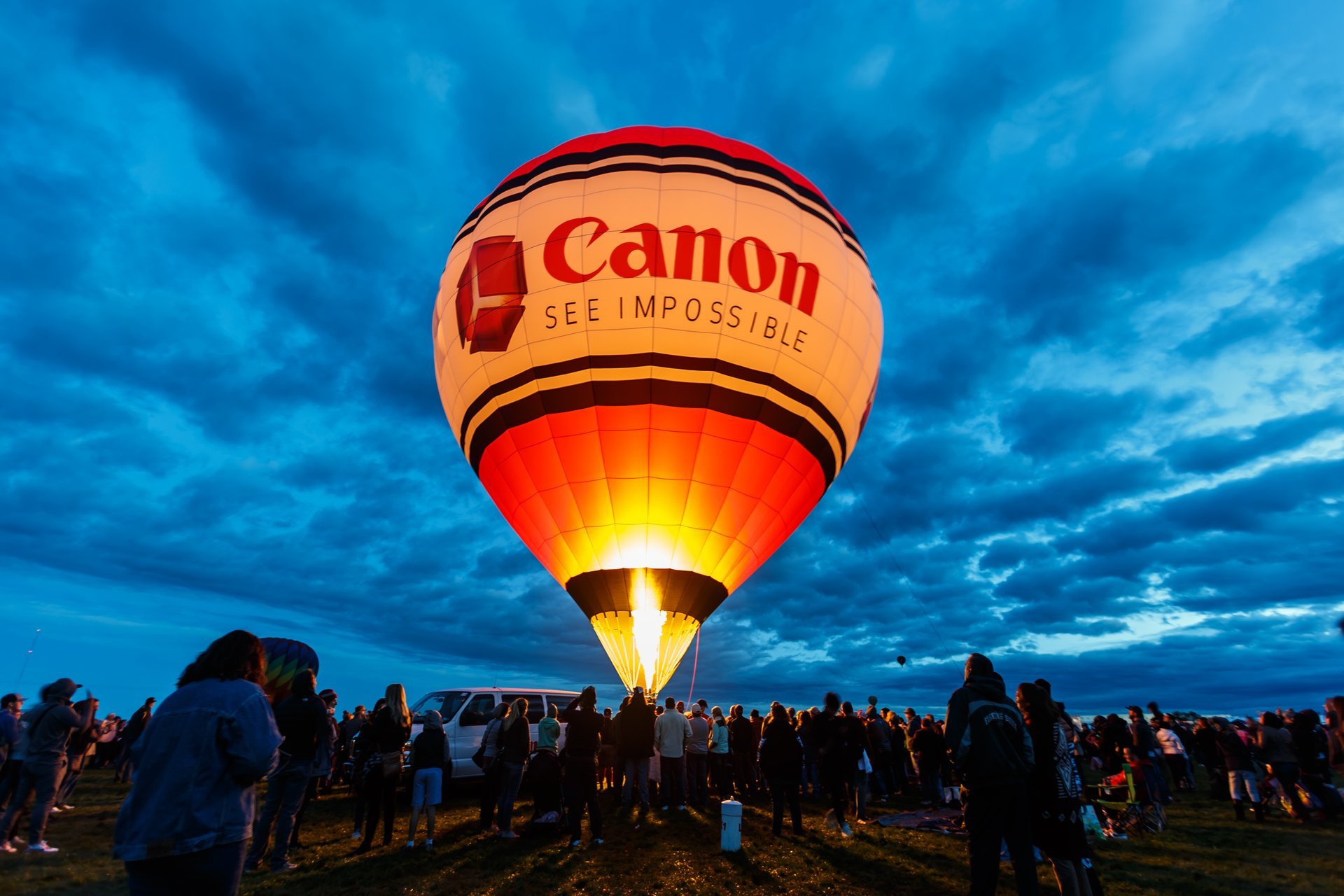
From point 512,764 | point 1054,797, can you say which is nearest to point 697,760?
point 512,764

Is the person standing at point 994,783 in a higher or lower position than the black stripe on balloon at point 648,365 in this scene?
lower

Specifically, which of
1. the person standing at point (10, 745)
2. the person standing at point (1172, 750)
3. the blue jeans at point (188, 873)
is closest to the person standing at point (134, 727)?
the person standing at point (10, 745)

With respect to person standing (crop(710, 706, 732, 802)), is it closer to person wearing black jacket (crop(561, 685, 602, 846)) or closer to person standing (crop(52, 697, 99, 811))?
person wearing black jacket (crop(561, 685, 602, 846))

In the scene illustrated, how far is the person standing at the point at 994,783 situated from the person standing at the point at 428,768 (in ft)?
18.4

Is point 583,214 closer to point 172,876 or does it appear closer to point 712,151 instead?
point 712,151

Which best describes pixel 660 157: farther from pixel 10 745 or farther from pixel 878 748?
pixel 10 745

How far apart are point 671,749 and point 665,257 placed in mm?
8555

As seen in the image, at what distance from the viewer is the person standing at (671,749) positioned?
10750 millimetres

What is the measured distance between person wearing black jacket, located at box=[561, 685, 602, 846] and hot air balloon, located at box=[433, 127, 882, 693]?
5.08 m

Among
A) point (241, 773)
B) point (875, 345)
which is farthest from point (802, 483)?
point (241, 773)

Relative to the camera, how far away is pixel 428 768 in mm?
7898

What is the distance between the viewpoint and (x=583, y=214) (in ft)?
45.1

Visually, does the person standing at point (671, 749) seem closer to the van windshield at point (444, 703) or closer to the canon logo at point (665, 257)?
the van windshield at point (444, 703)

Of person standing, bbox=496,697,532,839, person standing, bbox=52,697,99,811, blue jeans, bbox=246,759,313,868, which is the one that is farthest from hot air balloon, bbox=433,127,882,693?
person standing, bbox=52,697,99,811
